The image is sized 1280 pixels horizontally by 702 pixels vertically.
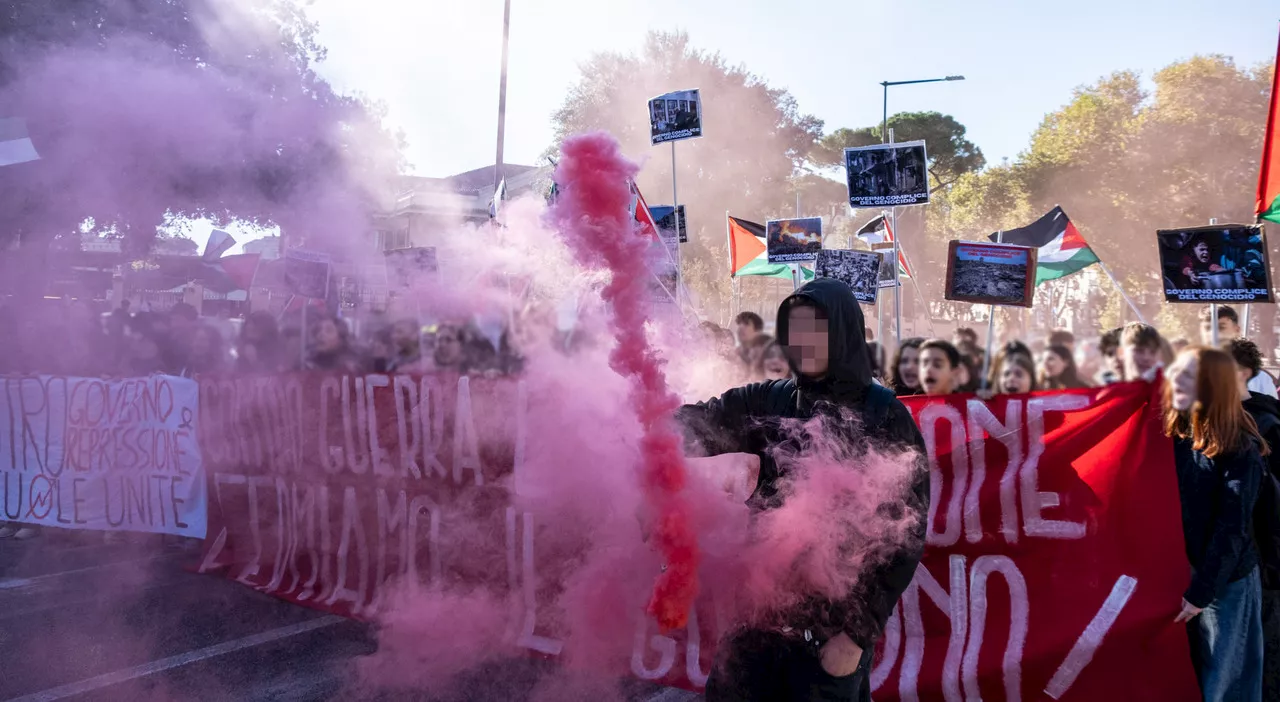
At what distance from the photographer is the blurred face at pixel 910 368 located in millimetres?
4609

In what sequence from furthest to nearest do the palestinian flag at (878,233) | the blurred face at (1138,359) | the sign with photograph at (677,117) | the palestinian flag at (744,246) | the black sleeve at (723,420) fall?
the palestinian flag at (878,233) → the palestinian flag at (744,246) → the sign with photograph at (677,117) → the blurred face at (1138,359) → the black sleeve at (723,420)

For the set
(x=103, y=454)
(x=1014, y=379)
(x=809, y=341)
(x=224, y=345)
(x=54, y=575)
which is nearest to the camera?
(x=809, y=341)

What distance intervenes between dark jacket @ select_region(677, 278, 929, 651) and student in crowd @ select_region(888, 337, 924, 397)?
7.74 feet

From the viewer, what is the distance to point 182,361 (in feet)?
24.8

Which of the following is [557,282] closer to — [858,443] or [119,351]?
[858,443]

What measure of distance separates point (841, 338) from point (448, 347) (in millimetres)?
3489

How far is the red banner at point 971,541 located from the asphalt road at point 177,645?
12.4 inches

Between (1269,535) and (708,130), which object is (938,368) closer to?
(1269,535)

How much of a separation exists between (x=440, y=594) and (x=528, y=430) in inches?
40.8

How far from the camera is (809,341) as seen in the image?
2.20m

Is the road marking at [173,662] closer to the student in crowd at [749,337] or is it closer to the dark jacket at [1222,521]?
the student in crowd at [749,337]

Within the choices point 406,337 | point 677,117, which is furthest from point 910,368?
point 677,117

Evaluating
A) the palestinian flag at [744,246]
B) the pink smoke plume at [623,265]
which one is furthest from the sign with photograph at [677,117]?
the pink smoke plume at [623,265]

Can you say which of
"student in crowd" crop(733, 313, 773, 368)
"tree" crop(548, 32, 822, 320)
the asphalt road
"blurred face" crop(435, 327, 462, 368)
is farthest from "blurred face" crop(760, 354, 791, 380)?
"tree" crop(548, 32, 822, 320)
